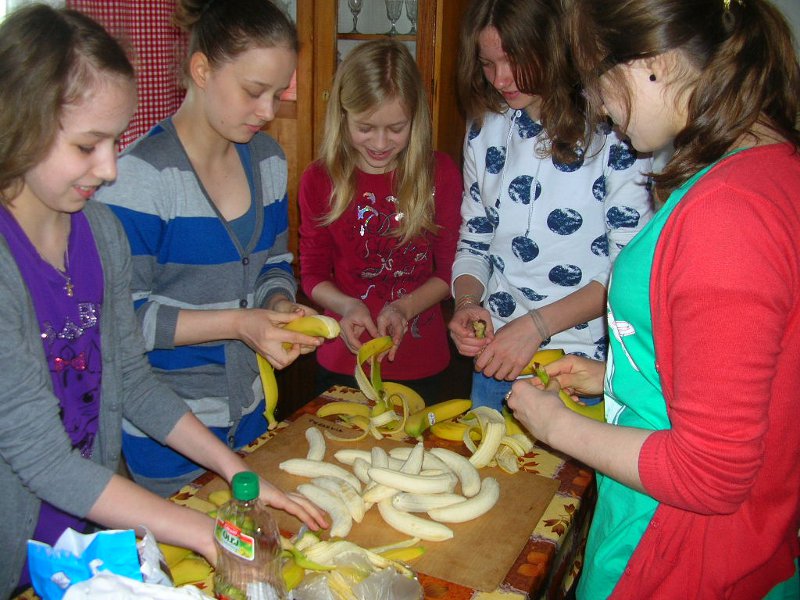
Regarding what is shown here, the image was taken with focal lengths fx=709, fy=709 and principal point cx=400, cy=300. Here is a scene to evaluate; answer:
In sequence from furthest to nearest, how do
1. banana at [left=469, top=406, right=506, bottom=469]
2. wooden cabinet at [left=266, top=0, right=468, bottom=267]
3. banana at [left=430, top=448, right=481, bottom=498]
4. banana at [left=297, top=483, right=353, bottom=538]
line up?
wooden cabinet at [left=266, top=0, right=468, bottom=267]
banana at [left=469, top=406, right=506, bottom=469]
banana at [left=430, top=448, right=481, bottom=498]
banana at [left=297, top=483, right=353, bottom=538]

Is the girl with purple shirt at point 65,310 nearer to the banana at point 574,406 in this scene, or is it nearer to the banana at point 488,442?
the banana at point 488,442

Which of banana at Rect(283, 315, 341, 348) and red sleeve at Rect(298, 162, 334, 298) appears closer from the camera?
banana at Rect(283, 315, 341, 348)

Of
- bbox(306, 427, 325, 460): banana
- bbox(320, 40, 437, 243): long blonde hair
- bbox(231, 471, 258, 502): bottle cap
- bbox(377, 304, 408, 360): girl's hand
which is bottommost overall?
bbox(306, 427, 325, 460): banana

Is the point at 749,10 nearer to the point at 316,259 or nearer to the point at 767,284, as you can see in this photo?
the point at 767,284

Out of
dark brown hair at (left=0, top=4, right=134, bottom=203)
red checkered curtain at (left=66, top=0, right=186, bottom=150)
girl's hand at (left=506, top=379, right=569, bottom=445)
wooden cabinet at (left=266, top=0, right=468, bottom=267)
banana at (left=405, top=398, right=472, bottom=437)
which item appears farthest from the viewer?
wooden cabinet at (left=266, top=0, right=468, bottom=267)

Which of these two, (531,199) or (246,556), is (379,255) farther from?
(246,556)

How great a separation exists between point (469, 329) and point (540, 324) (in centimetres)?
20

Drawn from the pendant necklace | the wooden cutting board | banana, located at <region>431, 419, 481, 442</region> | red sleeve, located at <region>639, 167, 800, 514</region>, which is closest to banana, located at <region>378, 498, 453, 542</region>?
the wooden cutting board

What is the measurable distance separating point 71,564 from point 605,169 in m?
1.41

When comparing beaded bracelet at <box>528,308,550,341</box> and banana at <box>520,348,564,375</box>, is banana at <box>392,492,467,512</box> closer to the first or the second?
banana at <box>520,348,564,375</box>

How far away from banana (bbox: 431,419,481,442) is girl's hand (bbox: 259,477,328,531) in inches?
18.1

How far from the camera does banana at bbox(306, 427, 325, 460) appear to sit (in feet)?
4.86

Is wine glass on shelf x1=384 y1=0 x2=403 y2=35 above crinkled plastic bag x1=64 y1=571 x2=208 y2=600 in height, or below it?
above

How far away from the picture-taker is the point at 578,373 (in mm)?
1529
